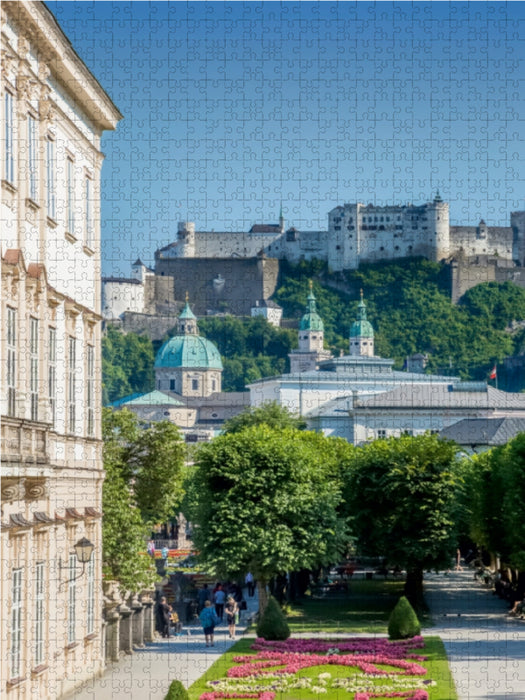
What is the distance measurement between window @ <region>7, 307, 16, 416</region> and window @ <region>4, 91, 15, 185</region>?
5.42 ft

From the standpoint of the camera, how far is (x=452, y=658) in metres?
33.2

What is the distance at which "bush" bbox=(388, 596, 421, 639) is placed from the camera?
36.5 meters

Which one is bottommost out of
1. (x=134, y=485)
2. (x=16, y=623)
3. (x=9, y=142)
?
(x=16, y=623)

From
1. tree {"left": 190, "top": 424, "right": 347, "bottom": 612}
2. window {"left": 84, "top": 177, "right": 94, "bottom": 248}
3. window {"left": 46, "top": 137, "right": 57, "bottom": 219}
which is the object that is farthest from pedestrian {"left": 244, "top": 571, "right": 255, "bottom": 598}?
window {"left": 46, "top": 137, "right": 57, "bottom": 219}

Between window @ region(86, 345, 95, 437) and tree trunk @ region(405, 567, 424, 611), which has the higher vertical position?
window @ region(86, 345, 95, 437)

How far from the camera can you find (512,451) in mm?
48125

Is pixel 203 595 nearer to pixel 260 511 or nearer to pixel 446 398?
pixel 260 511

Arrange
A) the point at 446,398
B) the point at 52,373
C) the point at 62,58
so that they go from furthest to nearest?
the point at 446,398 → the point at 52,373 → the point at 62,58

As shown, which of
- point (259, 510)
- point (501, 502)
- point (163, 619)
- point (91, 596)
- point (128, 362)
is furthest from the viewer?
point (128, 362)

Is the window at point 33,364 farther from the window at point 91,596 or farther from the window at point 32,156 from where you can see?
the window at point 91,596

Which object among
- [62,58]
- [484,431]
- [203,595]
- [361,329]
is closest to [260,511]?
[203,595]

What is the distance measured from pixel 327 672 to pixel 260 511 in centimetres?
1509

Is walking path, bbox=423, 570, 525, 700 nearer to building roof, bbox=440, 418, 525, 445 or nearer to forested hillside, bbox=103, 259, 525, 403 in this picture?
building roof, bbox=440, 418, 525, 445

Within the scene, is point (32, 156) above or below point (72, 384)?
above
